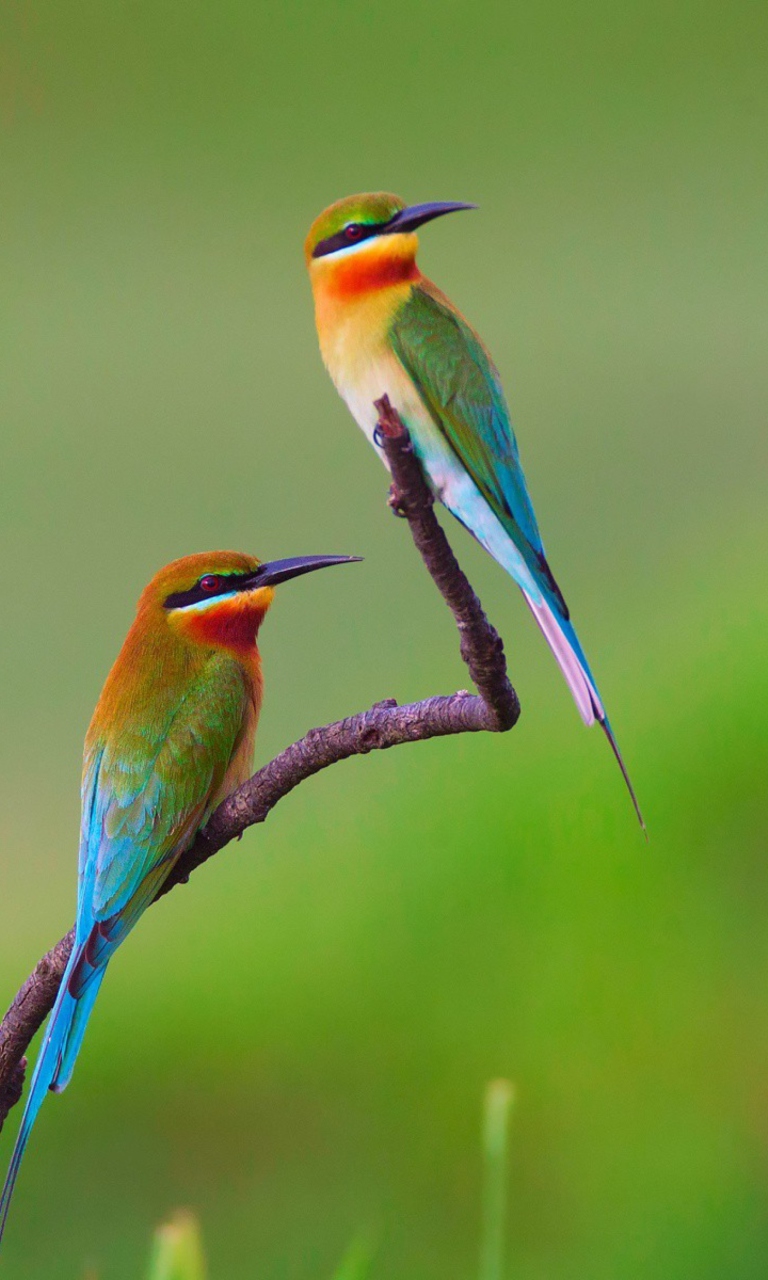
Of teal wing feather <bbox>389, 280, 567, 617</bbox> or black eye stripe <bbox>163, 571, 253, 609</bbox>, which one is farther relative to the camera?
black eye stripe <bbox>163, 571, 253, 609</bbox>

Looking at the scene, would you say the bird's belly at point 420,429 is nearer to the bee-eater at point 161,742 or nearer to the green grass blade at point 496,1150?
the bee-eater at point 161,742

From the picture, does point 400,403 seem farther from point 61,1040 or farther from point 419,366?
point 61,1040

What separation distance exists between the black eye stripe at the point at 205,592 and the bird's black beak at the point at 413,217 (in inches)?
18.8

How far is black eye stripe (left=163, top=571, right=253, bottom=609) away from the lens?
71.4 inches

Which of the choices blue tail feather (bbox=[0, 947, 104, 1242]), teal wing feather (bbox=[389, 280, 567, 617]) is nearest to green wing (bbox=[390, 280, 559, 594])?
teal wing feather (bbox=[389, 280, 567, 617])

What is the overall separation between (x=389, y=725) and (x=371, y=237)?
2.04ft

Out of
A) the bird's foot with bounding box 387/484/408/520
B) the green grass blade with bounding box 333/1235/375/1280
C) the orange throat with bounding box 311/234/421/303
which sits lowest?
the green grass blade with bounding box 333/1235/375/1280

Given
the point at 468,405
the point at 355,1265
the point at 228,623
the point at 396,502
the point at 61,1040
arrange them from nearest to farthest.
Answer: the point at 396,502 < the point at 61,1040 < the point at 468,405 < the point at 228,623 < the point at 355,1265

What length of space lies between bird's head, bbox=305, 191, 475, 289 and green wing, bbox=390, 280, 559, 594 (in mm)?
51

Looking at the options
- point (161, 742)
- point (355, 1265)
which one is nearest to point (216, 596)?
point (161, 742)

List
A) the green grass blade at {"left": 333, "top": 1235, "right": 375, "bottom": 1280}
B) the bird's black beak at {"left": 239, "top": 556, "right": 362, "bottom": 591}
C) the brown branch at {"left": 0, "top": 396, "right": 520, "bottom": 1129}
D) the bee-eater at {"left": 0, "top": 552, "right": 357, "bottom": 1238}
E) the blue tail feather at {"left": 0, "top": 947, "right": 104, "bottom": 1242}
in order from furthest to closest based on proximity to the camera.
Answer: the green grass blade at {"left": 333, "top": 1235, "right": 375, "bottom": 1280}
the bird's black beak at {"left": 239, "top": 556, "right": 362, "bottom": 591}
the bee-eater at {"left": 0, "top": 552, "right": 357, "bottom": 1238}
the blue tail feather at {"left": 0, "top": 947, "right": 104, "bottom": 1242}
the brown branch at {"left": 0, "top": 396, "right": 520, "bottom": 1129}

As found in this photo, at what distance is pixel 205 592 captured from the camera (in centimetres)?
185

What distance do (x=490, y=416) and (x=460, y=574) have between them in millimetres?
406

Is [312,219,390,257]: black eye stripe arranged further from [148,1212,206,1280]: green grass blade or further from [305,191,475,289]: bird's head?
[148,1212,206,1280]: green grass blade
